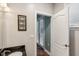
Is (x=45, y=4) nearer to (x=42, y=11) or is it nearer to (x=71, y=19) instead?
(x=42, y=11)

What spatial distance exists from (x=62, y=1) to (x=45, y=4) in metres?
0.23

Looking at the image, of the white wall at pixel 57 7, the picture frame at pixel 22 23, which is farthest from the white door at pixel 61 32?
the picture frame at pixel 22 23

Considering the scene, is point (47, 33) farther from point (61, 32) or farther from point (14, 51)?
point (14, 51)

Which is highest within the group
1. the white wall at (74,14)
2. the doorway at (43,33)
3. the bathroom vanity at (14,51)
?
the white wall at (74,14)

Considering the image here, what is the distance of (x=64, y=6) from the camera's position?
1568mm

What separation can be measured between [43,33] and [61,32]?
25 cm

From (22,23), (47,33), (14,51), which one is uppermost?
(22,23)

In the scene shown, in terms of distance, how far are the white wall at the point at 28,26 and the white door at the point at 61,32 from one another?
0.15m

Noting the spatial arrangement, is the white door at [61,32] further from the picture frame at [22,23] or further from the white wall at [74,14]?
the picture frame at [22,23]

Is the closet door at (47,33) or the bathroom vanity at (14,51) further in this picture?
the closet door at (47,33)

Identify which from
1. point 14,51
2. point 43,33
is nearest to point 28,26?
point 43,33

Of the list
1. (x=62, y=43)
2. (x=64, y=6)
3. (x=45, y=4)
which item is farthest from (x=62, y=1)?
(x=62, y=43)

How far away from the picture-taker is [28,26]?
1610 millimetres

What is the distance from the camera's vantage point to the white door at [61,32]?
1.60 meters
